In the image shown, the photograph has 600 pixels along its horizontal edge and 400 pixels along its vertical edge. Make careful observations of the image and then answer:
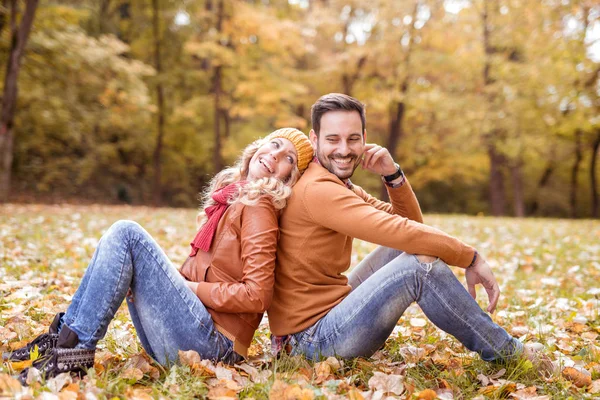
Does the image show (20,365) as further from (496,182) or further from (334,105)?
(496,182)

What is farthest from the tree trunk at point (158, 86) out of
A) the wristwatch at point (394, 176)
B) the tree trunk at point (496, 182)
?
the wristwatch at point (394, 176)

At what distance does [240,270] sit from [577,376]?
5.78 feet

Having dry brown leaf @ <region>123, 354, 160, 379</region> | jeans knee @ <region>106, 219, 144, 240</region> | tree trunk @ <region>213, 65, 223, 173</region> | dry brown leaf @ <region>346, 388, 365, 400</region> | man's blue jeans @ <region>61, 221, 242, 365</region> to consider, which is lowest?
dry brown leaf @ <region>123, 354, 160, 379</region>

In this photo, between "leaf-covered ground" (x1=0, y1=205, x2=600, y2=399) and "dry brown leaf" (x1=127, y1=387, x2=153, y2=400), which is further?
"leaf-covered ground" (x1=0, y1=205, x2=600, y2=399)

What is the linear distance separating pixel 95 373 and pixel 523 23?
11.8m

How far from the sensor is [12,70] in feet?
37.4

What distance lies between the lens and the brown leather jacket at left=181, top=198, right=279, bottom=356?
8.24 feet

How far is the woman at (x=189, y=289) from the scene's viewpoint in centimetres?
245

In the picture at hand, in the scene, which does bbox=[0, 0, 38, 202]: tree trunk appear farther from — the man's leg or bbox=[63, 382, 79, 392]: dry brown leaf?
bbox=[63, 382, 79, 392]: dry brown leaf

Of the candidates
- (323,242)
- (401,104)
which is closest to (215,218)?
(323,242)

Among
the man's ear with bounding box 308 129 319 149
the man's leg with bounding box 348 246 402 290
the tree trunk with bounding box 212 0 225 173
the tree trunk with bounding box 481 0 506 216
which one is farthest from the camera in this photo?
the tree trunk with bounding box 481 0 506 216

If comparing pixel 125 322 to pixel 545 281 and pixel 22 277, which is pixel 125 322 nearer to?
pixel 22 277

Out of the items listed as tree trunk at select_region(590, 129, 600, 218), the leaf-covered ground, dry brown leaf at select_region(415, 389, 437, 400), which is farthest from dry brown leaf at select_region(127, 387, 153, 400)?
tree trunk at select_region(590, 129, 600, 218)

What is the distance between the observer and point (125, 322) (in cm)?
355
